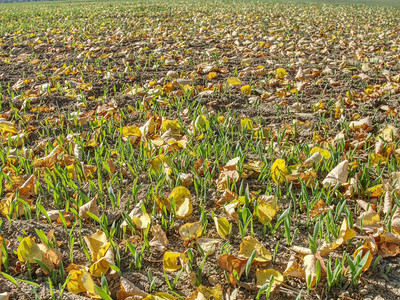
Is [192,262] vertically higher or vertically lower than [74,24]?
lower

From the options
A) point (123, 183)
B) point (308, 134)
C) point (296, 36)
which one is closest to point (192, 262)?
point (123, 183)

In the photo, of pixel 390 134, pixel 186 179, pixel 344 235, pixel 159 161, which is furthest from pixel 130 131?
pixel 390 134

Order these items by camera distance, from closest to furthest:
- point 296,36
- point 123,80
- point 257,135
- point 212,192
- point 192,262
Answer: point 192,262 < point 212,192 < point 257,135 < point 123,80 < point 296,36

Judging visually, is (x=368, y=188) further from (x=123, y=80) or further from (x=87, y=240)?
(x=123, y=80)

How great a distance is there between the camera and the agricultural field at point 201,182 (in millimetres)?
1290

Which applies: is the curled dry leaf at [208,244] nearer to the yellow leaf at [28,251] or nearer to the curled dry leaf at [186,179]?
the curled dry leaf at [186,179]

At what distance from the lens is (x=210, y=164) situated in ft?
6.73

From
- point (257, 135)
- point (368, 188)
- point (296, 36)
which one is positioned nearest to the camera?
point (368, 188)

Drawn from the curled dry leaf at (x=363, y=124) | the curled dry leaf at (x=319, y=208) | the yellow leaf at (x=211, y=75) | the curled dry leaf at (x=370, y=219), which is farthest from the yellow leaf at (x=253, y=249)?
the yellow leaf at (x=211, y=75)

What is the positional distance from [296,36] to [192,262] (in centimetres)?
589

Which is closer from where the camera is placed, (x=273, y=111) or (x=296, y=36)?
(x=273, y=111)

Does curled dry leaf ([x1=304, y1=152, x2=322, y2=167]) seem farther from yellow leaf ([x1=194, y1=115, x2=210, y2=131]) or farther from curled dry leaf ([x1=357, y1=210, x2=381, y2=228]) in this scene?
yellow leaf ([x1=194, y1=115, x2=210, y2=131])

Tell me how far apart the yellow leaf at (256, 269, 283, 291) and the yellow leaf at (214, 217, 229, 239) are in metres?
0.25

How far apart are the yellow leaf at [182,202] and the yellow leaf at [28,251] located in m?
0.59
